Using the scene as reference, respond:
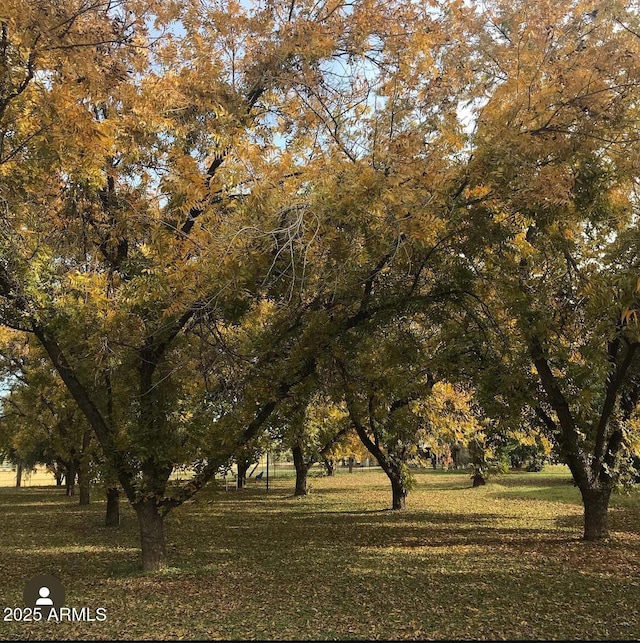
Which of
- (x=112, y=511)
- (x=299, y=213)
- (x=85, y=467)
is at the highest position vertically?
(x=299, y=213)

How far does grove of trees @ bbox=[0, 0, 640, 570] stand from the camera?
4.79 metres

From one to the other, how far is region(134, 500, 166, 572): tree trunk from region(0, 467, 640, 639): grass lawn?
23 centimetres

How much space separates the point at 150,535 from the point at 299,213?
15.8ft

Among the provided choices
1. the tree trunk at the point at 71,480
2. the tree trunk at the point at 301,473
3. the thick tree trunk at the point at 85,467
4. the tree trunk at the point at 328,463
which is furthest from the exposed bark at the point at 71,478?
the tree trunk at the point at 328,463

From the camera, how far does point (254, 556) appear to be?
28.1 feet

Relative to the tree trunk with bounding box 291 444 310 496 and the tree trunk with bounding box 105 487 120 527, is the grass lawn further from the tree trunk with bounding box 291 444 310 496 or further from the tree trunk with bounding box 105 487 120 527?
the tree trunk with bounding box 291 444 310 496

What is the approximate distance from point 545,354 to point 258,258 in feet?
16.4

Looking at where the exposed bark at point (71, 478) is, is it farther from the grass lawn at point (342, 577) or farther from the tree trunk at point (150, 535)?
the tree trunk at point (150, 535)

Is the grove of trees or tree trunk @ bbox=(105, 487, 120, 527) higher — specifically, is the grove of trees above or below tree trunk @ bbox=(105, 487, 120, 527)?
above

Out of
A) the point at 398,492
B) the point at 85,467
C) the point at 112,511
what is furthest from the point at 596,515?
the point at 85,467

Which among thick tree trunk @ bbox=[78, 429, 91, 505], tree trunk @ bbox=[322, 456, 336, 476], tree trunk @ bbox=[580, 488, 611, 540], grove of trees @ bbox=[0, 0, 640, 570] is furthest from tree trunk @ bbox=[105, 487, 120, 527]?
tree trunk @ bbox=[322, 456, 336, 476]

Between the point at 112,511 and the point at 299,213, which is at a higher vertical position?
the point at 299,213

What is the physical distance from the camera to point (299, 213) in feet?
15.7

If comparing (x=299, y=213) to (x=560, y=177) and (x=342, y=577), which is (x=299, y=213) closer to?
(x=560, y=177)
